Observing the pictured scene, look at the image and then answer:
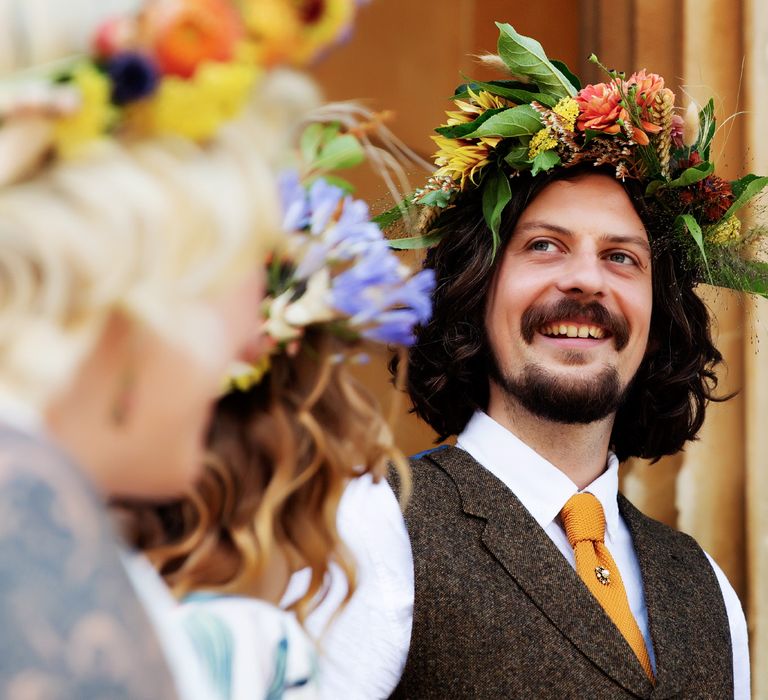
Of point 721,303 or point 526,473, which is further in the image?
point 721,303

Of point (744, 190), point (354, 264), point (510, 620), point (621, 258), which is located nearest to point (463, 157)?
point (621, 258)

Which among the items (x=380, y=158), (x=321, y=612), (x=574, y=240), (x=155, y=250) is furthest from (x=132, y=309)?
(x=574, y=240)

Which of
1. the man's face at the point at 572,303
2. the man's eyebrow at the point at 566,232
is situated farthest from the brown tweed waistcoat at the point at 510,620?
the man's eyebrow at the point at 566,232

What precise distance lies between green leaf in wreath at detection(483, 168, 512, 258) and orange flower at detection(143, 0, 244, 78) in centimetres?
138

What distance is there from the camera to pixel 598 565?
196 cm

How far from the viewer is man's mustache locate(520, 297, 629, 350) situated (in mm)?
2100

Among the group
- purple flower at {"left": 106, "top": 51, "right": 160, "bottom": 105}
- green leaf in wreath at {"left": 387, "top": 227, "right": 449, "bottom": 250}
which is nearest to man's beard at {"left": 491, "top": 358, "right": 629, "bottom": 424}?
green leaf in wreath at {"left": 387, "top": 227, "right": 449, "bottom": 250}

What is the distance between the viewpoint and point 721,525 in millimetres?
2891

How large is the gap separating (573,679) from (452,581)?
24cm

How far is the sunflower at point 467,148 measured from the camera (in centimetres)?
215

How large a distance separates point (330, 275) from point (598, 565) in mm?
1090

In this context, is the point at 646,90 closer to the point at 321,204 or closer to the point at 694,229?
the point at 694,229

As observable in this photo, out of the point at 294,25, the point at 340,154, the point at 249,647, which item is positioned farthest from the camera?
the point at 340,154

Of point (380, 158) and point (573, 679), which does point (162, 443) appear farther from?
point (573, 679)
